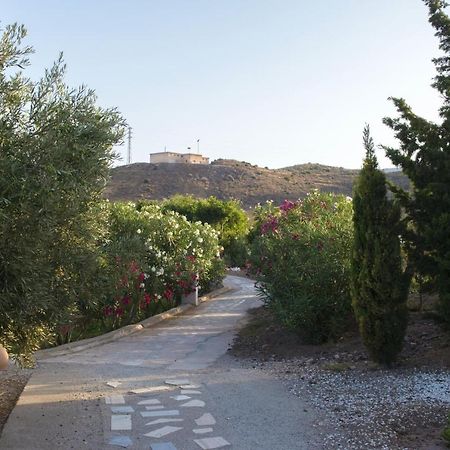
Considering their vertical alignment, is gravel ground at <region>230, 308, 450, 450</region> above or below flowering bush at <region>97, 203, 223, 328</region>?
below

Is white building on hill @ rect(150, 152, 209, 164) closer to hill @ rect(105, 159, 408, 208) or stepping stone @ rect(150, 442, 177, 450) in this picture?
hill @ rect(105, 159, 408, 208)

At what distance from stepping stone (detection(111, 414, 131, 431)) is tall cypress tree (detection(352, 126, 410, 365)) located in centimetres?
326

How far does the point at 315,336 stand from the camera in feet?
29.9

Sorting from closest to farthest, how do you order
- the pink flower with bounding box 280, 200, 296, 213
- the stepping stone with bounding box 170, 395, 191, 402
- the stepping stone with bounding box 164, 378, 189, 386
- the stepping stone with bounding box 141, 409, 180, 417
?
the stepping stone with bounding box 141, 409, 180, 417 < the stepping stone with bounding box 170, 395, 191, 402 < the stepping stone with bounding box 164, 378, 189, 386 < the pink flower with bounding box 280, 200, 296, 213

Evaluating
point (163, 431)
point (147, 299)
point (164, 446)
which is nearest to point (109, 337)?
point (147, 299)

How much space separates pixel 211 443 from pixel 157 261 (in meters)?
9.29

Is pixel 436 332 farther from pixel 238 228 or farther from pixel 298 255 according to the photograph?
pixel 238 228

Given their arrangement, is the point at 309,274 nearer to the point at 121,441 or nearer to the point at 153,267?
the point at 121,441

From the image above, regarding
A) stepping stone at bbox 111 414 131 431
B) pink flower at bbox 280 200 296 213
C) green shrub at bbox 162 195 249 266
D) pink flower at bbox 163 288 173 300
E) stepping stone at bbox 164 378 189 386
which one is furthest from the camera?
green shrub at bbox 162 195 249 266

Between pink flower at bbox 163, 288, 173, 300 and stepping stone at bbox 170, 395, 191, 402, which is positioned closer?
stepping stone at bbox 170, 395, 191, 402

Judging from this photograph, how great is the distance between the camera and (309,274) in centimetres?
888

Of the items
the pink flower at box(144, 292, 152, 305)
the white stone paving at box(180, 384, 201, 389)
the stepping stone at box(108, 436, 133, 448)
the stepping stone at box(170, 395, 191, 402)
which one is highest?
the pink flower at box(144, 292, 152, 305)

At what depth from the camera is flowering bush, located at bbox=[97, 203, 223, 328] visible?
12250mm

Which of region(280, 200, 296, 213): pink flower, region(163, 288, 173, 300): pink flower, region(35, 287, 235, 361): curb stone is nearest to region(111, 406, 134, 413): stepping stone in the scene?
region(35, 287, 235, 361): curb stone
